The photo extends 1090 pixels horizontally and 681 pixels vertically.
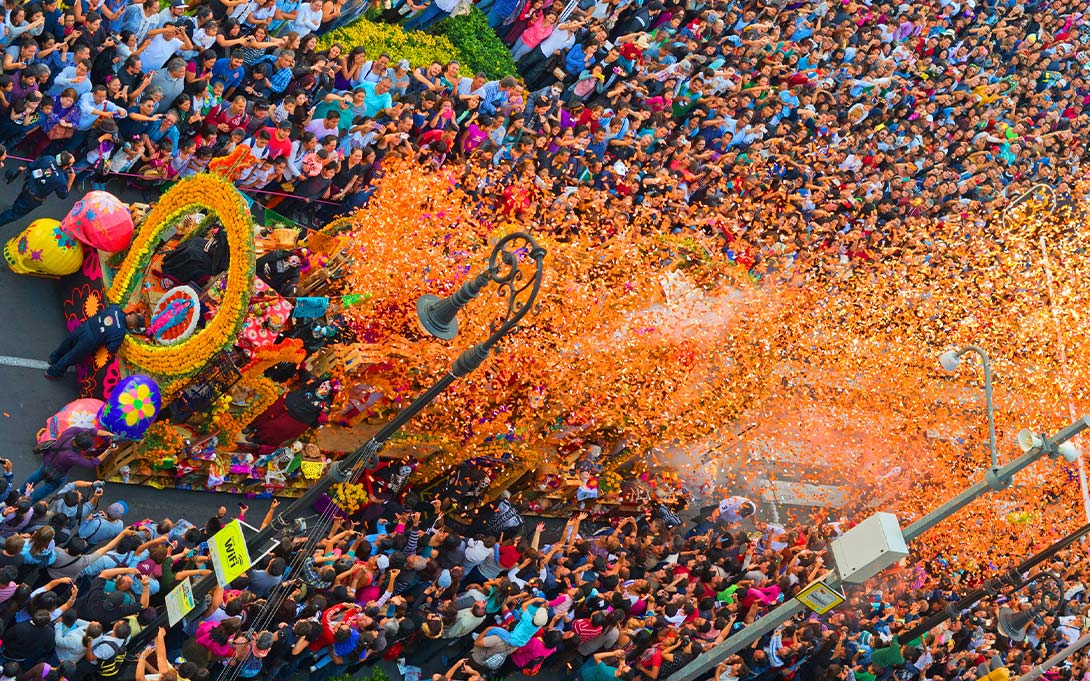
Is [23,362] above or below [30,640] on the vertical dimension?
above

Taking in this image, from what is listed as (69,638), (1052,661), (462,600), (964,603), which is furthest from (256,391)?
(1052,661)

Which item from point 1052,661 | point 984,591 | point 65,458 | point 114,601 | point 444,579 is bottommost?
point 1052,661

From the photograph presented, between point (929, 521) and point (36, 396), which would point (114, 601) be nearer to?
point (36, 396)

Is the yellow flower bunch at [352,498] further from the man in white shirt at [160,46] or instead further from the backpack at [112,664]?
the man in white shirt at [160,46]

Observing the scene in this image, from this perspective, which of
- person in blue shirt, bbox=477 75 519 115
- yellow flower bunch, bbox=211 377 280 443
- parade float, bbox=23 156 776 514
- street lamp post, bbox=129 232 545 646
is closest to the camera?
street lamp post, bbox=129 232 545 646

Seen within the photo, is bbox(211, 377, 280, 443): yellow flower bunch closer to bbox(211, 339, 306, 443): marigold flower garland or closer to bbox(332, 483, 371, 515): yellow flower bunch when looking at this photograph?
bbox(211, 339, 306, 443): marigold flower garland

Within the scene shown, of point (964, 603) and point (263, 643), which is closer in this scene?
point (263, 643)

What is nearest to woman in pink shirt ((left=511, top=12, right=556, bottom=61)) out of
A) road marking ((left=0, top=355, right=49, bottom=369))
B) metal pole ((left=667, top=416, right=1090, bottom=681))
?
road marking ((left=0, top=355, right=49, bottom=369))
